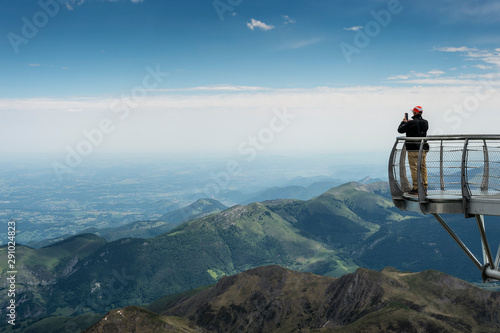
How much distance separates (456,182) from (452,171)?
24.9 inches

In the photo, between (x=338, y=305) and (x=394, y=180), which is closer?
(x=394, y=180)

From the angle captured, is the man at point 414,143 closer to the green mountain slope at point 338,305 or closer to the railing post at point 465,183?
the railing post at point 465,183

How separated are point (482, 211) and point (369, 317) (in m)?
98.4

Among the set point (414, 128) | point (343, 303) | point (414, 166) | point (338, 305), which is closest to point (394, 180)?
point (414, 166)

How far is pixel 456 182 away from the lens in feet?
49.9

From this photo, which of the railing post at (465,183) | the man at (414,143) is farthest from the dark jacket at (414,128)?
the railing post at (465,183)

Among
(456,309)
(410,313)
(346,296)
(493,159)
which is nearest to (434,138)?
(493,159)

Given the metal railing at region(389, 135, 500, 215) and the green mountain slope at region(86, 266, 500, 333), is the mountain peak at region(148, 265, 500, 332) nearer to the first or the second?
the green mountain slope at region(86, 266, 500, 333)

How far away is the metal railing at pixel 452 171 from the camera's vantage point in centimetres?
1435

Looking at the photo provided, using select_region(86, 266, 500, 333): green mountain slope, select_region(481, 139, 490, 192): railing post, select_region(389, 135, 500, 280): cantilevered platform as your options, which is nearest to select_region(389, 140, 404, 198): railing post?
select_region(389, 135, 500, 280): cantilevered platform

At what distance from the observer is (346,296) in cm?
13200

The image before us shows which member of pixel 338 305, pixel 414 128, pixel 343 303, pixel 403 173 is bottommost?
pixel 338 305

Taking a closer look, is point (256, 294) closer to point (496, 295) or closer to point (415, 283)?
point (415, 283)

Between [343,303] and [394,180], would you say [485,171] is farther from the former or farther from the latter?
[343,303]
